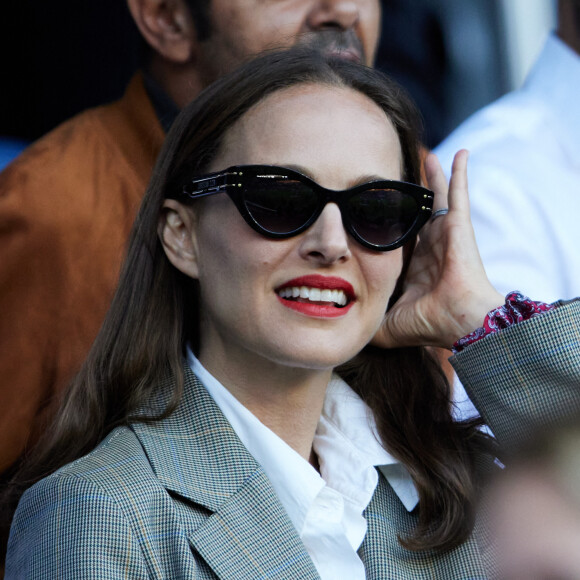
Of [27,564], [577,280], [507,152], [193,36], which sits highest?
[193,36]

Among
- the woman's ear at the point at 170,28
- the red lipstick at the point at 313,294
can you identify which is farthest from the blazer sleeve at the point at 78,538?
the woman's ear at the point at 170,28

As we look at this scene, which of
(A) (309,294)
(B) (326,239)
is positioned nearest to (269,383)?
(A) (309,294)

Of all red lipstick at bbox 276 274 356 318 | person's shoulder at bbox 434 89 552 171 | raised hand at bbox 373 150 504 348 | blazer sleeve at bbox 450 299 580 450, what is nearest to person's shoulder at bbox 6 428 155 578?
red lipstick at bbox 276 274 356 318

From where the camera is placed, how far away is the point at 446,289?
2.43m

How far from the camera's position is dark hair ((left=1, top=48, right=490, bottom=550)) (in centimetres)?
205

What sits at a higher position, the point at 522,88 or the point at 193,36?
the point at 193,36

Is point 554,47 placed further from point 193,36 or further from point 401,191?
point 401,191

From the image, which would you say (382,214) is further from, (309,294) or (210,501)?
(210,501)

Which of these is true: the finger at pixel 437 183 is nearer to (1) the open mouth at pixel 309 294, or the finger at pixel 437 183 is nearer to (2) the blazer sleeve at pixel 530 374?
(2) the blazer sleeve at pixel 530 374

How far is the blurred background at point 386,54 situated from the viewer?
289cm

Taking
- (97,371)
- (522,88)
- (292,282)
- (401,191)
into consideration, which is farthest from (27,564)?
(522,88)

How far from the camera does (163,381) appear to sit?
2.06m

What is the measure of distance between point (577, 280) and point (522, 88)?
780mm

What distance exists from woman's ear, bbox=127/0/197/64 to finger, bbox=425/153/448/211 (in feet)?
2.98
